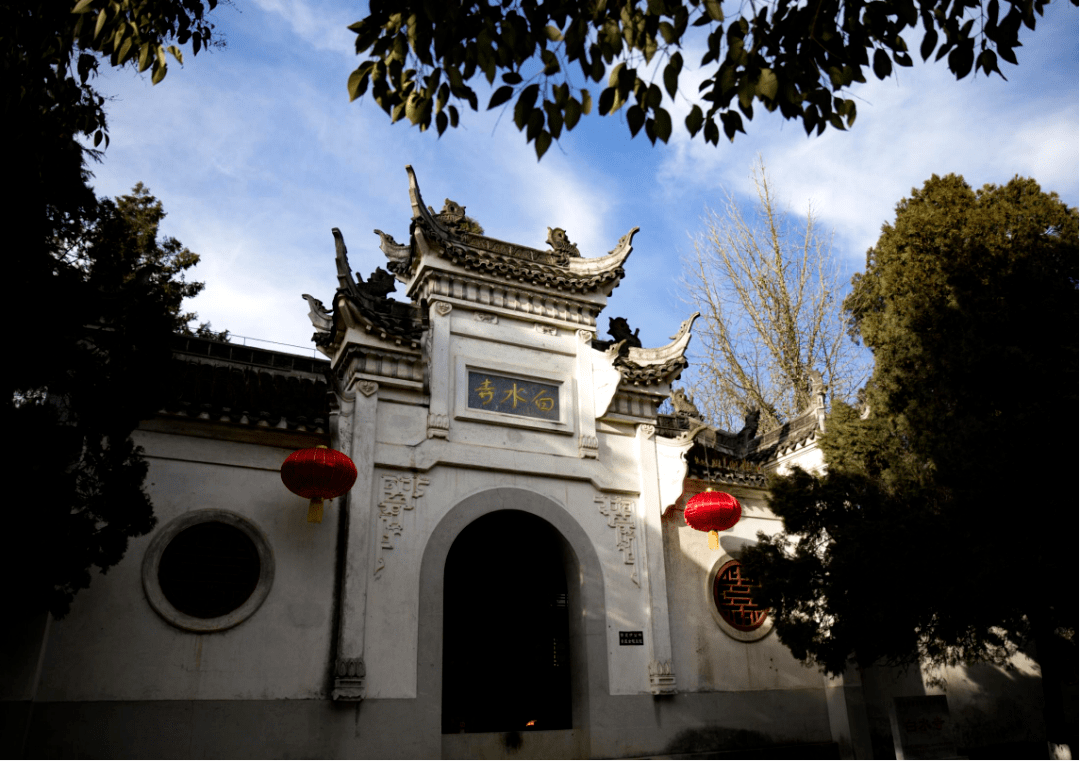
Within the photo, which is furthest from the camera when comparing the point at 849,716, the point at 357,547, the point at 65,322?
the point at 849,716

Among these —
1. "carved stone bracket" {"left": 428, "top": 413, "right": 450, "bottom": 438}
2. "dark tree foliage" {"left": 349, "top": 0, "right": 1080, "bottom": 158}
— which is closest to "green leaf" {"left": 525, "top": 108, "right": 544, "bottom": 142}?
"dark tree foliage" {"left": 349, "top": 0, "right": 1080, "bottom": 158}

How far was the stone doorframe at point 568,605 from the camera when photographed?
8344mm

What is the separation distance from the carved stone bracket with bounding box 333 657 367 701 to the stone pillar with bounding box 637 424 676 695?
3483 mm

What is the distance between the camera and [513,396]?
10.0 m

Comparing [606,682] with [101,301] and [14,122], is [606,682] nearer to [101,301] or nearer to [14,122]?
[101,301]

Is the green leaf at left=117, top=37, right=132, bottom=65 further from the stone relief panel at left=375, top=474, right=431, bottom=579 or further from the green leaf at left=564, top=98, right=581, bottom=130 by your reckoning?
the stone relief panel at left=375, top=474, right=431, bottom=579

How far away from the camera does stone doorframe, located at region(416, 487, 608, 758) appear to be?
8.34m

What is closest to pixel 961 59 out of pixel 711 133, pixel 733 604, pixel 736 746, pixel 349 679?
pixel 711 133

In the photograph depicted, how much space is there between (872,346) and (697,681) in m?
4.57

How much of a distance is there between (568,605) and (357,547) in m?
2.81

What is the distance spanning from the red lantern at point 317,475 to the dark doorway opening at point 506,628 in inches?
90.8

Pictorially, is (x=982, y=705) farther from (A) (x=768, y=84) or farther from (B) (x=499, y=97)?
(B) (x=499, y=97)

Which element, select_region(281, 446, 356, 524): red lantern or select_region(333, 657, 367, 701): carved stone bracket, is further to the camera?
select_region(333, 657, 367, 701): carved stone bracket

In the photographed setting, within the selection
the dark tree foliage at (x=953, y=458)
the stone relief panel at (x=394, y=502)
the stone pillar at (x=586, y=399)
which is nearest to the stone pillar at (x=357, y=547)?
the stone relief panel at (x=394, y=502)
